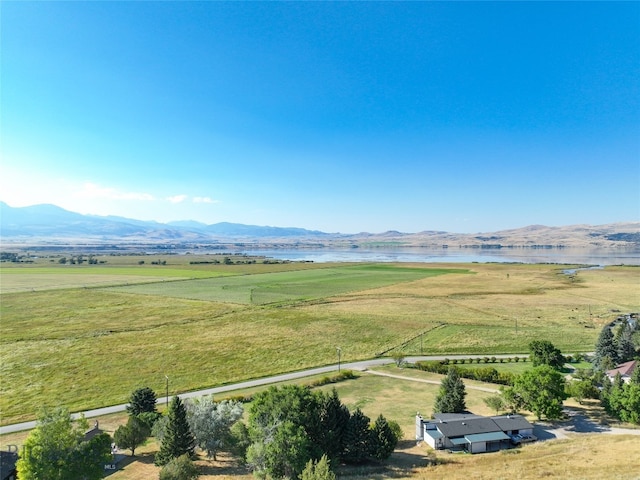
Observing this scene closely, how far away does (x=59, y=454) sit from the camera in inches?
1063

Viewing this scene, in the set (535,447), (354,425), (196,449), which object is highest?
(354,425)

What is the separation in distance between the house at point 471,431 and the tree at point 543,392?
379 centimetres

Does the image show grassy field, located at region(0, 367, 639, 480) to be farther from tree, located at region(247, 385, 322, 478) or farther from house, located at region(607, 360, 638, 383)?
house, located at region(607, 360, 638, 383)

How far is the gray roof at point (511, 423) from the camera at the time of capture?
3571 centimetres

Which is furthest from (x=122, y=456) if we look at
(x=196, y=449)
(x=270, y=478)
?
(x=270, y=478)

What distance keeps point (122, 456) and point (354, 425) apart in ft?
71.5

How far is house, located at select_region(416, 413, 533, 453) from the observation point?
34531mm

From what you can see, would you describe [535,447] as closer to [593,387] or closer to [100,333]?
[593,387]

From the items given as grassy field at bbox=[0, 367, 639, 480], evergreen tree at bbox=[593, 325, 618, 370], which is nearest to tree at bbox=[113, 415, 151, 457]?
grassy field at bbox=[0, 367, 639, 480]

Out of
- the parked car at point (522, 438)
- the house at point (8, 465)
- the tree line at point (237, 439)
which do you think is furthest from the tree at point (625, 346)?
the house at point (8, 465)

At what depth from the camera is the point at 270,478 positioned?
94.8 feet

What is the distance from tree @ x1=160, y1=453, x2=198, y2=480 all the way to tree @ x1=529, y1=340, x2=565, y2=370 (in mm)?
48969

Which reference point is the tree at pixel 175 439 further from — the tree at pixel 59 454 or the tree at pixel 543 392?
the tree at pixel 543 392

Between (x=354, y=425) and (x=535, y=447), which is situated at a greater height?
(x=354, y=425)
